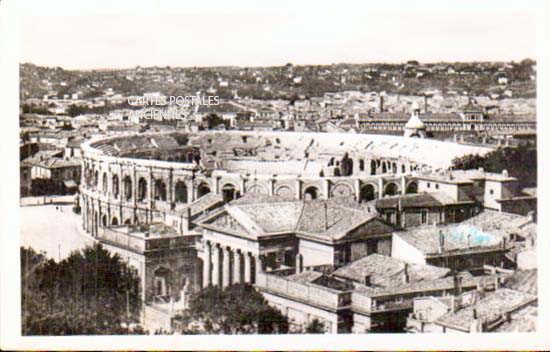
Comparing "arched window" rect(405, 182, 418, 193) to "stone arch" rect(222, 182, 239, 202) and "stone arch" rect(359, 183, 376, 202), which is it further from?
"stone arch" rect(222, 182, 239, 202)

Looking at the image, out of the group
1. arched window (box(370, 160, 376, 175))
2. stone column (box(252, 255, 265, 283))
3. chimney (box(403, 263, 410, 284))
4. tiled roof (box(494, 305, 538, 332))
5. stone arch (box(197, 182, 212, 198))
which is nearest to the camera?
tiled roof (box(494, 305, 538, 332))

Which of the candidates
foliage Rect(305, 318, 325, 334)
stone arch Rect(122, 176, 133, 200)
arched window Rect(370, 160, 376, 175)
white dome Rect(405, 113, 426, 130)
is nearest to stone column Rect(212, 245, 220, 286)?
Result: foliage Rect(305, 318, 325, 334)

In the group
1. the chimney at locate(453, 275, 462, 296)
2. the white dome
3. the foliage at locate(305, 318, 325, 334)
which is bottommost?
Result: the foliage at locate(305, 318, 325, 334)

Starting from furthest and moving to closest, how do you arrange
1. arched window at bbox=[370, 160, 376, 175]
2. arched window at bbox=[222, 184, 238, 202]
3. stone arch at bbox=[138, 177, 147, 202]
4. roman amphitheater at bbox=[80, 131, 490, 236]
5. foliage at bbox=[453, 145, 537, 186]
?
arched window at bbox=[370, 160, 376, 175]
stone arch at bbox=[138, 177, 147, 202]
arched window at bbox=[222, 184, 238, 202]
roman amphitheater at bbox=[80, 131, 490, 236]
foliage at bbox=[453, 145, 537, 186]

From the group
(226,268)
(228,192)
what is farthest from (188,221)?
(228,192)

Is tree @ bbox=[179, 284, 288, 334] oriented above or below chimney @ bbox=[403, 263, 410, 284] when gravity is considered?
below

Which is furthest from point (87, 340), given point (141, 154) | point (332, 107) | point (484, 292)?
point (141, 154)

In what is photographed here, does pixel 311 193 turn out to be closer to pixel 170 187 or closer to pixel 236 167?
pixel 170 187
